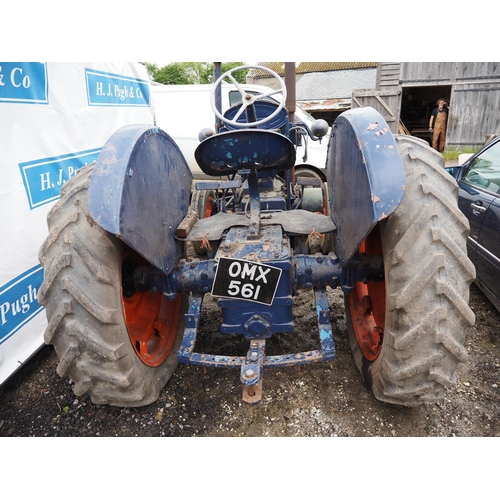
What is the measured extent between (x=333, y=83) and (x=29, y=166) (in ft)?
68.5

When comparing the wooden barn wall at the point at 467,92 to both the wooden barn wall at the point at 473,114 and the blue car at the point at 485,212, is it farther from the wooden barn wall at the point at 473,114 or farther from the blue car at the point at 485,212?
the blue car at the point at 485,212

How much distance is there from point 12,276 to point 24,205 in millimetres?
547

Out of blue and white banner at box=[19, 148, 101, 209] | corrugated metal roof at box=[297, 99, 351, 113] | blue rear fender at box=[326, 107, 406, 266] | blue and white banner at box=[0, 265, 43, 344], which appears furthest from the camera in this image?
corrugated metal roof at box=[297, 99, 351, 113]

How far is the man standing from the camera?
12.4 metres

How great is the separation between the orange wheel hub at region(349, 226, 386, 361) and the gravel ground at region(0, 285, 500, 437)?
0.84ft

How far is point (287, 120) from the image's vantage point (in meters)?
3.47

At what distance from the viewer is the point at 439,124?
40.9 feet

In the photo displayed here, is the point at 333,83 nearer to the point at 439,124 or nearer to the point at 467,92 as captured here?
the point at 439,124

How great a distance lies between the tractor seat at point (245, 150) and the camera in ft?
6.77

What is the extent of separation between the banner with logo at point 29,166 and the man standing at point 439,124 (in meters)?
11.9

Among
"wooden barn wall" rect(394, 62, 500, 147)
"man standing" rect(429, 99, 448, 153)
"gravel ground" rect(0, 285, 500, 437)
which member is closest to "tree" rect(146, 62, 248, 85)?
"wooden barn wall" rect(394, 62, 500, 147)

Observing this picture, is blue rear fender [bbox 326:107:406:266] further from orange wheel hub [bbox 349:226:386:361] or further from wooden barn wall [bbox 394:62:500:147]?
wooden barn wall [bbox 394:62:500:147]

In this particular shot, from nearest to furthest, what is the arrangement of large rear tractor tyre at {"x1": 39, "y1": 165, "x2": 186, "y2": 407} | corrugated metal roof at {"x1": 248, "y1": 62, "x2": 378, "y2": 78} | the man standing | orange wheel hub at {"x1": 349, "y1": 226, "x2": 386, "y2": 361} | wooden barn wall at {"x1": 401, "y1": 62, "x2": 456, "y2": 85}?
large rear tractor tyre at {"x1": 39, "y1": 165, "x2": 186, "y2": 407} → orange wheel hub at {"x1": 349, "y1": 226, "x2": 386, "y2": 361} → wooden barn wall at {"x1": 401, "y1": 62, "x2": 456, "y2": 85} → the man standing → corrugated metal roof at {"x1": 248, "y1": 62, "x2": 378, "y2": 78}

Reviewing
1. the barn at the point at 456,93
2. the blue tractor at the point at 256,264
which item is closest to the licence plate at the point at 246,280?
the blue tractor at the point at 256,264
